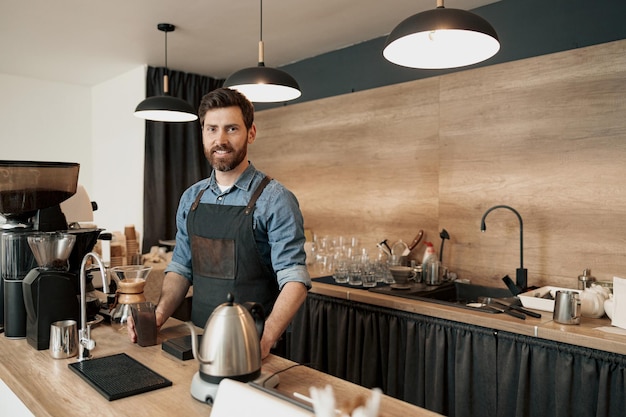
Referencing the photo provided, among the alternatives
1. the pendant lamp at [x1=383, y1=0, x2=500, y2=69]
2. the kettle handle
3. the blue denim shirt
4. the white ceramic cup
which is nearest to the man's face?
the blue denim shirt

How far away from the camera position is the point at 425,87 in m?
3.57

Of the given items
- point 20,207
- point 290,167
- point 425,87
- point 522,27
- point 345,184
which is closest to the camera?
point 20,207

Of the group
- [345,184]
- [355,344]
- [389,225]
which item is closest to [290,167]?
[345,184]

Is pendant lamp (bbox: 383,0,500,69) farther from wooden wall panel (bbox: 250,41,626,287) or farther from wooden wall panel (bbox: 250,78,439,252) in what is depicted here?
wooden wall panel (bbox: 250,78,439,252)

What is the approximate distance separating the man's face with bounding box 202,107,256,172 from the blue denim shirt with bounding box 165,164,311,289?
4.6 inches

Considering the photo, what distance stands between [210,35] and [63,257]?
2.71m

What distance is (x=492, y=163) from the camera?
3229 millimetres

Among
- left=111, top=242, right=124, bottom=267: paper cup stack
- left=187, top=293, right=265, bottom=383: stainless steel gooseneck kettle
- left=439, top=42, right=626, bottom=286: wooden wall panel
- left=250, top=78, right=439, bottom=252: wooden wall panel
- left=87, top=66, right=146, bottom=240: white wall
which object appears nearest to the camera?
left=187, top=293, right=265, bottom=383: stainless steel gooseneck kettle

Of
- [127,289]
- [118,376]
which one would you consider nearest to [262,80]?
[127,289]

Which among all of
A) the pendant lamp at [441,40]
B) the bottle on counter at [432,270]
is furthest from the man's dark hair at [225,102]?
the bottle on counter at [432,270]

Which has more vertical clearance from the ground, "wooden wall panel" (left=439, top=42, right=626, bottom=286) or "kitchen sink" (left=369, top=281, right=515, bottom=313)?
"wooden wall panel" (left=439, top=42, right=626, bottom=286)

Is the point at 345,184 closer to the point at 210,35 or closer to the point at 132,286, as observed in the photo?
the point at 210,35

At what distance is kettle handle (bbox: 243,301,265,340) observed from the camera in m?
1.36

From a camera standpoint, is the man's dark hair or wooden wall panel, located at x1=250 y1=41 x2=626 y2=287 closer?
the man's dark hair
